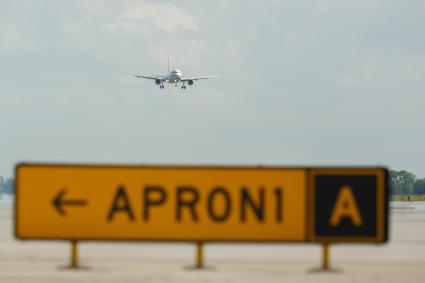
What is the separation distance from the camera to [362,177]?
24078 mm

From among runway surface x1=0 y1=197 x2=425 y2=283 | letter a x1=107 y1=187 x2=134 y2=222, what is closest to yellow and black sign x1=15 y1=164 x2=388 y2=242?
letter a x1=107 y1=187 x2=134 y2=222

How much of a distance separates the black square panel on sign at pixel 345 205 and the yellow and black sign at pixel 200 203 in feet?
0.07

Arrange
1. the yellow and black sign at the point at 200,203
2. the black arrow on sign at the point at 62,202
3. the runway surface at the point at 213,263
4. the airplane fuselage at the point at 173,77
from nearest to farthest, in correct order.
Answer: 1. the runway surface at the point at 213,263
2. the yellow and black sign at the point at 200,203
3. the black arrow on sign at the point at 62,202
4. the airplane fuselage at the point at 173,77

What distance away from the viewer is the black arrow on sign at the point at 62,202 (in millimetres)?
24047

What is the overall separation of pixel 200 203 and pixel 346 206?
3231 millimetres

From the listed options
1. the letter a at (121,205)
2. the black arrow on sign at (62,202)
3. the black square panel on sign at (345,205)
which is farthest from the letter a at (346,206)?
the black arrow on sign at (62,202)

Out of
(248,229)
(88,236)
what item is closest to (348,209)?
(248,229)

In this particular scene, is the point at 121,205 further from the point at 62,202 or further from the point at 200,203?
the point at 200,203

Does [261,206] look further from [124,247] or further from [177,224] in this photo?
[124,247]

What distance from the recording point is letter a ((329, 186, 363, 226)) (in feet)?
78.9

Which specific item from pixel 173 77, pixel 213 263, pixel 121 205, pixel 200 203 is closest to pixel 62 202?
pixel 121 205

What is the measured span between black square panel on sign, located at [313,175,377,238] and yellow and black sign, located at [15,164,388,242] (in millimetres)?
22

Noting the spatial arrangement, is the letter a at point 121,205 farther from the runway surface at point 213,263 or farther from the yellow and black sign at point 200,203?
the runway surface at point 213,263

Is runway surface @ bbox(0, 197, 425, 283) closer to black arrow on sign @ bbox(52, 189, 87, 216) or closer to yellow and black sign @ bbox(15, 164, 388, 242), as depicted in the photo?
yellow and black sign @ bbox(15, 164, 388, 242)
